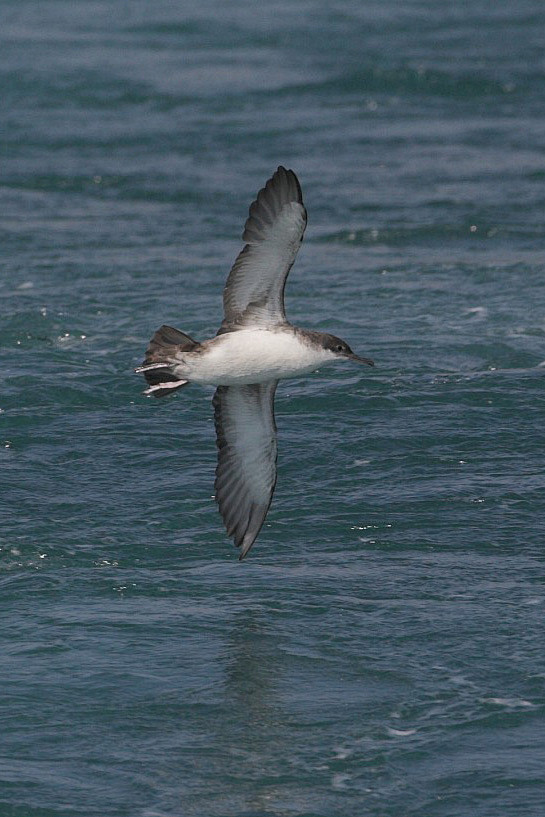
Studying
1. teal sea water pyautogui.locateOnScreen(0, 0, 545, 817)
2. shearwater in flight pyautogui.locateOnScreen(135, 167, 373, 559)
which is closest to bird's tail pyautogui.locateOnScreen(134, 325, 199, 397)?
shearwater in flight pyautogui.locateOnScreen(135, 167, 373, 559)

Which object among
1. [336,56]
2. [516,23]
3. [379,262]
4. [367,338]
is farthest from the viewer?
[516,23]

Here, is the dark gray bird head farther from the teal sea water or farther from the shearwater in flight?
the teal sea water

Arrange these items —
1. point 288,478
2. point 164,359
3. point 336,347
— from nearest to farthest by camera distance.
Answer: point 336,347 < point 164,359 < point 288,478

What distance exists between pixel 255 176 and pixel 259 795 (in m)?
16.2

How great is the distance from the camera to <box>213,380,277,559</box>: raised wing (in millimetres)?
11352

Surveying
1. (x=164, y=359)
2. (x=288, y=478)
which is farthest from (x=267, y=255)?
(x=288, y=478)

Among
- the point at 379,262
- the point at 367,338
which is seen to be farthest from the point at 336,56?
the point at 367,338

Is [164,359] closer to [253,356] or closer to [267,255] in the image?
[253,356]

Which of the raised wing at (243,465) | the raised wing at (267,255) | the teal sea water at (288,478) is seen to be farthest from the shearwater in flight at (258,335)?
the teal sea water at (288,478)

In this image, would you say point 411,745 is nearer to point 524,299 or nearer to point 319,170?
point 524,299

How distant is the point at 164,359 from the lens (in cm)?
1070

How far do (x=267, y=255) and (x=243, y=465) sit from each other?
6.08ft

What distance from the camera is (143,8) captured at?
39688 mm

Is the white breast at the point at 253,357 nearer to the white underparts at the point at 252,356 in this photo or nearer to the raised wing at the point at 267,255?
the white underparts at the point at 252,356
